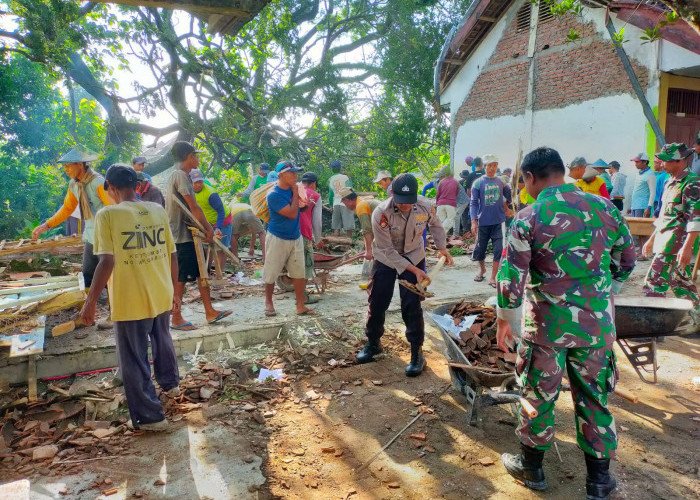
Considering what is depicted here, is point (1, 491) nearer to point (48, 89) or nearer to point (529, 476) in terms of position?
point (529, 476)

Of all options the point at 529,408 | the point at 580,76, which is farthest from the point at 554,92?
the point at 529,408

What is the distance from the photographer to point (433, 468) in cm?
336

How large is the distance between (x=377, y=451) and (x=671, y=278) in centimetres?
430

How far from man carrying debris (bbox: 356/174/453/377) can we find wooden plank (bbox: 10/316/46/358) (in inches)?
130

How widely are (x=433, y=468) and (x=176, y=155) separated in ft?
13.9

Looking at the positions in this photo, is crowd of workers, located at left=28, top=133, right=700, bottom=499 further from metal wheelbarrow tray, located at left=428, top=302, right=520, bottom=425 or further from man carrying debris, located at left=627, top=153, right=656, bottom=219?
man carrying debris, located at left=627, top=153, right=656, bottom=219

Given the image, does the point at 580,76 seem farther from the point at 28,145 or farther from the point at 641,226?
the point at 28,145

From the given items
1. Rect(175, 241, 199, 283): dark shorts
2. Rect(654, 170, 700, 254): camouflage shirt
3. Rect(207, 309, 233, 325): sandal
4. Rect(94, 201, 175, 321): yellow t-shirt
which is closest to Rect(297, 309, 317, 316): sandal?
Rect(207, 309, 233, 325): sandal

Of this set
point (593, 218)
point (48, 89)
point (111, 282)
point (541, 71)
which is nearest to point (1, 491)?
point (111, 282)

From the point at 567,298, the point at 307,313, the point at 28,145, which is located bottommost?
the point at 307,313

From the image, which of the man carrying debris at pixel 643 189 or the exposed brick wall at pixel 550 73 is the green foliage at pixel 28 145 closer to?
the exposed brick wall at pixel 550 73

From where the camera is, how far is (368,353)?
207 inches

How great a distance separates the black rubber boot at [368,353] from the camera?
17.2ft

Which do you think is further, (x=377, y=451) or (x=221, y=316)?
(x=221, y=316)
